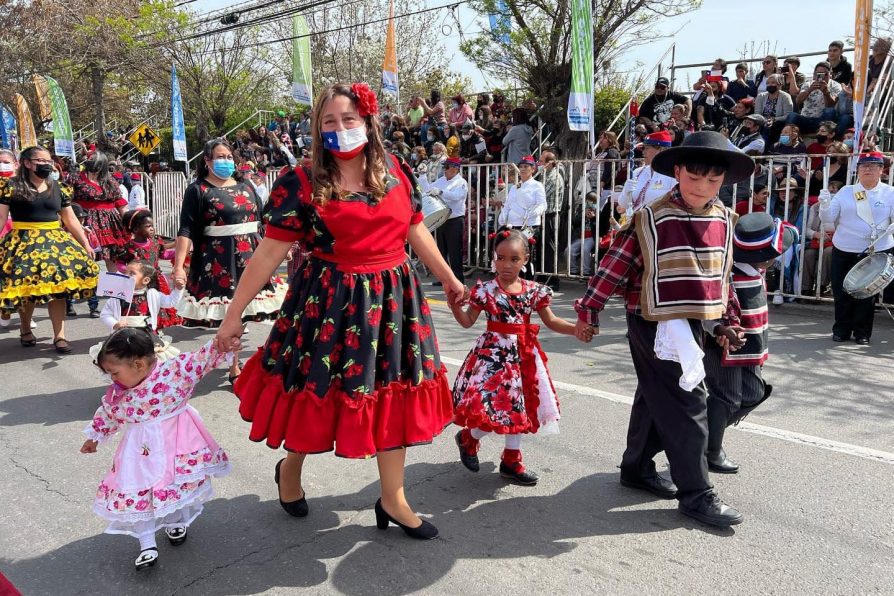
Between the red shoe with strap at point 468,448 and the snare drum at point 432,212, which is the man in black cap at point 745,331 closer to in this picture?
the red shoe with strap at point 468,448

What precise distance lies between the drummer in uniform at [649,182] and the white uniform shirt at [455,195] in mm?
3170

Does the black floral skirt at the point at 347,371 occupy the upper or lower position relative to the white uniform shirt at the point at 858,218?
lower

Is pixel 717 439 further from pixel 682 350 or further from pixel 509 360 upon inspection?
pixel 509 360

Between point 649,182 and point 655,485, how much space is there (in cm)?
491

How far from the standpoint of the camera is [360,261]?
308 cm

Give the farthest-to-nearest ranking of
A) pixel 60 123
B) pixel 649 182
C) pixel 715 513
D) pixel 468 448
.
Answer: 1. pixel 60 123
2. pixel 649 182
3. pixel 468 448
4. pixel 715 513

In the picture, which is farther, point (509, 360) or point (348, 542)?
point (509, 360)

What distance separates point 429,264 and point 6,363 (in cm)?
507

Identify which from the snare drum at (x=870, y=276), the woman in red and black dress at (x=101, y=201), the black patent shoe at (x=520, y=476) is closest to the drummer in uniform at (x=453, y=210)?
the woman in red and black dress at (x=101, y=201)

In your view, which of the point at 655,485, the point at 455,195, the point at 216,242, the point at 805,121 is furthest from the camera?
the point at 805,121

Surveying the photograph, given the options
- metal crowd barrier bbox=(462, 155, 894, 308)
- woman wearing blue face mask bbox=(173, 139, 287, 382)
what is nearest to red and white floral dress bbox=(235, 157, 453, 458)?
woman wearing blue face mask bbox=(173, 139, 287, 382)

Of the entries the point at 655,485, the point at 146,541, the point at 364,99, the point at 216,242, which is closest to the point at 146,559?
the point at 146,541

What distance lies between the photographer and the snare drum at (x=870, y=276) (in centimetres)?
670

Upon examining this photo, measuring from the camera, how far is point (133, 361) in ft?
10.1
